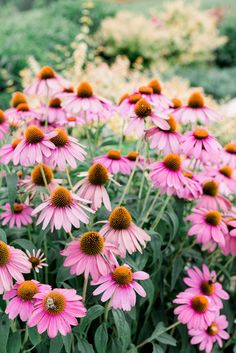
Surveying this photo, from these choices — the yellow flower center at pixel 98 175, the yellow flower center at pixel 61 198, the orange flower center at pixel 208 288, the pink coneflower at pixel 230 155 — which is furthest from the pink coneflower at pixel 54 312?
the pink coneflower at pixel 230 155

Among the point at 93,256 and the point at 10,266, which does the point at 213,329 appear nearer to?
the point at 93,256

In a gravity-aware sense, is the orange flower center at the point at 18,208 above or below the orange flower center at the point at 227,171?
below

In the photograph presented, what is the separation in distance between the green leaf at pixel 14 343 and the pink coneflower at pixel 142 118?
2.14 feet

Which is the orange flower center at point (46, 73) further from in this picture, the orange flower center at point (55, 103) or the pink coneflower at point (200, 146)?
the pink coneflower at point (200, 146)

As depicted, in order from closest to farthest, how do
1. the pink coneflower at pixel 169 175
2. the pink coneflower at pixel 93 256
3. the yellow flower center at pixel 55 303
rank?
the yellow flower center at pixel 55 303, the pink coneflower at pixel 93 256, the pink coneflower at pixel 169 175

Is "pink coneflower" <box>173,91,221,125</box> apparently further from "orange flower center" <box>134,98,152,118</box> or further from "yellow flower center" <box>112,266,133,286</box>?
"yellow flower center" <box>112,266,133,286</box>

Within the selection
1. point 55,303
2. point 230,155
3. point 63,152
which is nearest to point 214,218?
point 230,155

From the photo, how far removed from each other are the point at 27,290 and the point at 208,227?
0.67 m

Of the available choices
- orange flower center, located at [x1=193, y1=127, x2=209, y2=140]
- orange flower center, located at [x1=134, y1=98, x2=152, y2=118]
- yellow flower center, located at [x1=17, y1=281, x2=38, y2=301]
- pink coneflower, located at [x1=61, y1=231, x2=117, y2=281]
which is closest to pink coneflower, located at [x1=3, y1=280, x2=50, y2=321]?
yellow flower center, located at [x1=17, y1=281, x2=38, y2=301]

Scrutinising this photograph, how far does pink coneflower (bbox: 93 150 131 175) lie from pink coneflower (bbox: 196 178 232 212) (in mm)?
294

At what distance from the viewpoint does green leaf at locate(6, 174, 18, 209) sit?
1532 mm

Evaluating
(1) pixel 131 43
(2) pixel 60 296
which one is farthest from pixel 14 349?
(1) pixel 131 43

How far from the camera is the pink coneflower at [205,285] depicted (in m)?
1.65

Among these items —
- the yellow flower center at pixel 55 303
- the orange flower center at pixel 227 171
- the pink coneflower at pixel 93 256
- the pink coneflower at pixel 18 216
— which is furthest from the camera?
the orange flower center at pixel 227 171
